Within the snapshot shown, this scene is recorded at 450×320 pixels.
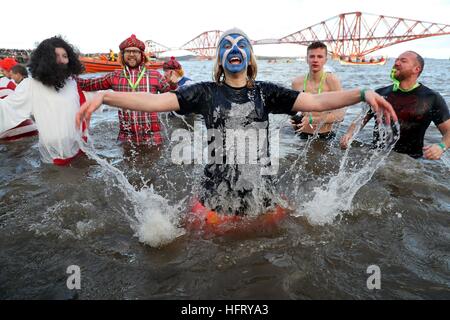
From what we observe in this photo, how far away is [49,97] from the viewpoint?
14.1 feet

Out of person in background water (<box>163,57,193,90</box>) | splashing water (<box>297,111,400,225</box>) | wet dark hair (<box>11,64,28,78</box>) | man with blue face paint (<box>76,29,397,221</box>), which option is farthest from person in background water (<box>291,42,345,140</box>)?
wet dark hair (<box>11,64,28,78</box>)

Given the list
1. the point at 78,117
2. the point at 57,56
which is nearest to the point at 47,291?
the point at 78,117

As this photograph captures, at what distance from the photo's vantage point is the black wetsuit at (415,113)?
439 centimetres

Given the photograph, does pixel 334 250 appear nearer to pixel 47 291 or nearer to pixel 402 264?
pixel 402 264

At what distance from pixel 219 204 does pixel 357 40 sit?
111920 millimetres

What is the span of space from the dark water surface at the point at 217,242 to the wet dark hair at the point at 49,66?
51.1 inches

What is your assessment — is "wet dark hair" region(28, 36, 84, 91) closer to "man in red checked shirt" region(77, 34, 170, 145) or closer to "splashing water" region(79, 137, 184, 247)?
"man in red checked shirt" region(77, 34, 170, 145)

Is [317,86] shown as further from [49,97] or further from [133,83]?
[49,97]

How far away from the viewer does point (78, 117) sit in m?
2.20

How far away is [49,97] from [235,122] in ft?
9.78

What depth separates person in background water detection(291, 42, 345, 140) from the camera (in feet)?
18.5

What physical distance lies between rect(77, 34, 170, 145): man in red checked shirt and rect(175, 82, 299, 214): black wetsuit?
101 inches

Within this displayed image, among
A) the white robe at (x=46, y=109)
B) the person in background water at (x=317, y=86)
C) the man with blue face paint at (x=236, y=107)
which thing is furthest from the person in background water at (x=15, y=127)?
the person in background water at (x=317, y=86)

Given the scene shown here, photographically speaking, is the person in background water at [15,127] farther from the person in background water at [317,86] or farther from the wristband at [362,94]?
the wristband at [362,94]
